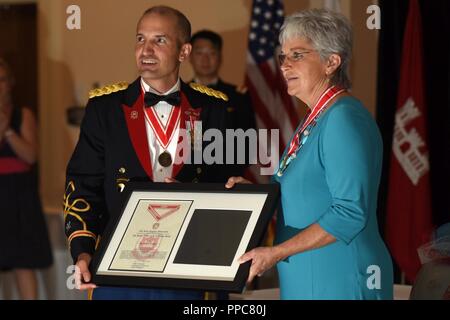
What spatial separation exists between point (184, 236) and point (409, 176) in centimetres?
317

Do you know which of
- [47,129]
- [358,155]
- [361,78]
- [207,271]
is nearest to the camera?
[358,155]

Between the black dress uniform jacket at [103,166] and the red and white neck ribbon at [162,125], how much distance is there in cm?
2

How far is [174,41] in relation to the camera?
9.33 ft

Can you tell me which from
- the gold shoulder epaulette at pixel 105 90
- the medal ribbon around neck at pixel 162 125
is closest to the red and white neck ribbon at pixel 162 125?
the medal ribbon around neck at pixel 162 125

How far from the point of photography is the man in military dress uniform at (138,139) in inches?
111

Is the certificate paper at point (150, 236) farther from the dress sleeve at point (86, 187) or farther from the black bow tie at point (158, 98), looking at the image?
the black bow tie at point (158, 98)

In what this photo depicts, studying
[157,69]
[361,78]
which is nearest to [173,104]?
[157,69]

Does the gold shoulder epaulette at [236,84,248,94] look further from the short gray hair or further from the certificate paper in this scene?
the short gray hair

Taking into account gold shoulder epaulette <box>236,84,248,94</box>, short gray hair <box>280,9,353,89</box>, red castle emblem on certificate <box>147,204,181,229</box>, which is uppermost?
short gray hair <box>280,9,353,89</box>

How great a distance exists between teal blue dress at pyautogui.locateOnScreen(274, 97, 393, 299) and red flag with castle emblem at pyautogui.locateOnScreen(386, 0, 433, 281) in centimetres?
305

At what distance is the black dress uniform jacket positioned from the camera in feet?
9.40

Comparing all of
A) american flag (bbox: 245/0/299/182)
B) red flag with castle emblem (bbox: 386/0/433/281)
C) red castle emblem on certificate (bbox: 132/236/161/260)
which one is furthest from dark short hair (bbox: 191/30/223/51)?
red castle emblem on certificate (bbox: 132/236/161/260)
